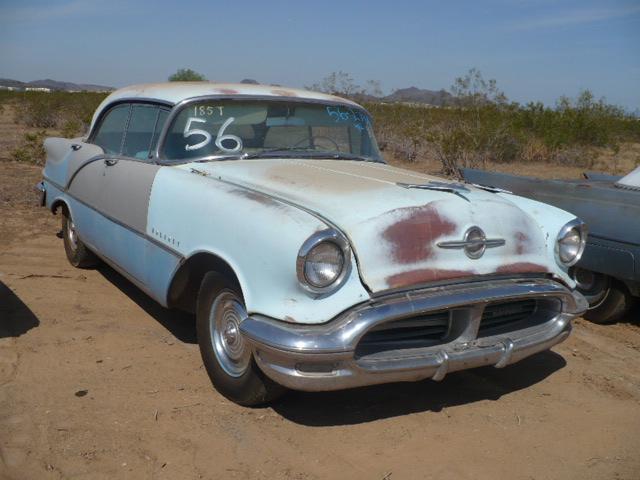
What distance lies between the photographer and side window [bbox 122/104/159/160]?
4.14 m

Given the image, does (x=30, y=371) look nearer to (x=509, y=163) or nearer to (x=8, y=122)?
(x=509, y=163)

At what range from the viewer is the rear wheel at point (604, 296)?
4418 mm

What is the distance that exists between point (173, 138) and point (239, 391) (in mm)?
1616

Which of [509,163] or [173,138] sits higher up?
[173,138]

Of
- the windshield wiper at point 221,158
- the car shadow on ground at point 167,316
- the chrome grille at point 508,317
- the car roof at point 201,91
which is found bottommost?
the car shadow on ground at point 167,316

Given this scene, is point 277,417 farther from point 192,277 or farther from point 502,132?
point 502,132

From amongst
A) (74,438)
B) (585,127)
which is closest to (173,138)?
(74,438)

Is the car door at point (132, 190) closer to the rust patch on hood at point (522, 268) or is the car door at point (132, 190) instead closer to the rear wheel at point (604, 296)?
the rust patch on hood at point (522, 268)

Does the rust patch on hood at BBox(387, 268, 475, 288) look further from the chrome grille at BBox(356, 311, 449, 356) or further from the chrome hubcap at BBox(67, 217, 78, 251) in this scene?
the chrome hubcap at BBox(67, 217, 78, 251)

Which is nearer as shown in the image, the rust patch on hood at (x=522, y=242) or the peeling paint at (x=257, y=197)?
the peeling paint at (x=257, y=197)

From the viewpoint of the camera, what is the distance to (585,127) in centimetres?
1598

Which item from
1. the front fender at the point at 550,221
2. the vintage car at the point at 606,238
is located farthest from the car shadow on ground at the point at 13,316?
the vintage car at the point at 606,238

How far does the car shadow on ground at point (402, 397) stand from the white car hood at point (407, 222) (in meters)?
0.75

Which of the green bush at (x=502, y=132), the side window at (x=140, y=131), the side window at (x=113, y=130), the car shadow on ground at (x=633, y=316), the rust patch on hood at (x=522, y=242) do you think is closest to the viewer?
the rust patch on hood at (x=522, y=242)
